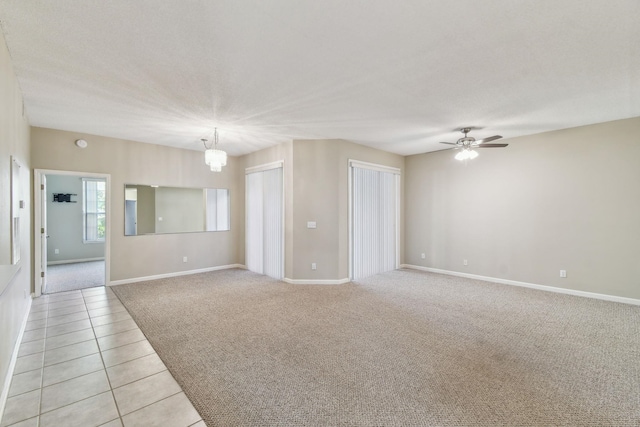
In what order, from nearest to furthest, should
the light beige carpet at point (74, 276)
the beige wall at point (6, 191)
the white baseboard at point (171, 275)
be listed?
the beige wall at point (6, 191), the light beige carpet at point (74, 276), the white baseboard at point (171, 275)

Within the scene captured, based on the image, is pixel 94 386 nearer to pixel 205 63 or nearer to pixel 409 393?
pixel 409 393

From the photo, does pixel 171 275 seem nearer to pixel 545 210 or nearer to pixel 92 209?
pixel 92 209

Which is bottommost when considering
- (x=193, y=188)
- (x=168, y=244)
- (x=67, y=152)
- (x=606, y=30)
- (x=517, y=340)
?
(x=517, y=340)

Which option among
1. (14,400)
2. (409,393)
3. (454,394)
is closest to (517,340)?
(454,394)

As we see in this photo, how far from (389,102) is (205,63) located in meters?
2.17

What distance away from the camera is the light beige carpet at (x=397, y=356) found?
1.96 m

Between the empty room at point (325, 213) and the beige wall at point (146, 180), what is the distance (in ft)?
0.12

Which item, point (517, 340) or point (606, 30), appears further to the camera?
point (517, 340)

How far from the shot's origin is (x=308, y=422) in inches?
72.8

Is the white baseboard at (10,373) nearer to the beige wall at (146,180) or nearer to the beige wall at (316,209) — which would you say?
the beige wall at (146,180)

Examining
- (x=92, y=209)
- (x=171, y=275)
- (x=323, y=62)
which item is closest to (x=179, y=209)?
(x=171, y=275)

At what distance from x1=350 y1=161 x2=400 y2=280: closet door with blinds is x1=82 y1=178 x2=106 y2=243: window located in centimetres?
715

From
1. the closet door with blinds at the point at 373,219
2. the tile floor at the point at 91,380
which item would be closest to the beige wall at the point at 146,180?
the tile floor at the point at 91,380

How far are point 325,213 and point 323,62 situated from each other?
3.10 meters
